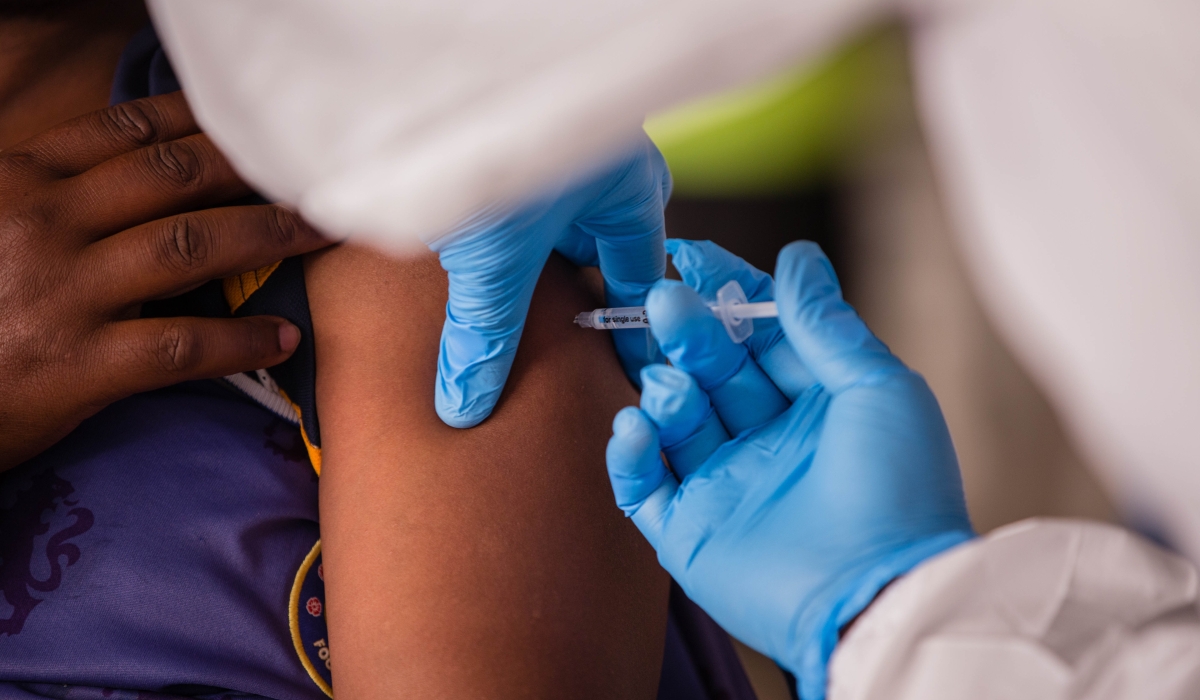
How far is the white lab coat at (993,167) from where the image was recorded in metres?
0.38

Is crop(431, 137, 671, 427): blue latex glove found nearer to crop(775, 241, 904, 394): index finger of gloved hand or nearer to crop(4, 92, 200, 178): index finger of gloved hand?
crop(775, 241, 904, 394): index finger of gloved hand

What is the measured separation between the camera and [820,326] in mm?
682

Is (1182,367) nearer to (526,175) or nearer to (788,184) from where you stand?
(526,175)

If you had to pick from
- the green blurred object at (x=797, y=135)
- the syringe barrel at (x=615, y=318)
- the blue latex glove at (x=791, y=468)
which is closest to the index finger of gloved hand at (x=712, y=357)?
the blue latex glove at (x=791, y=468)

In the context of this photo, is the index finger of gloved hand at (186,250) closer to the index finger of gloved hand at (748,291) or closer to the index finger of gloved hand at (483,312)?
the index finger of gloved hand at (483,312)

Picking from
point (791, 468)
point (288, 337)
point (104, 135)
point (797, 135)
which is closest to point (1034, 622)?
point (791, 468)

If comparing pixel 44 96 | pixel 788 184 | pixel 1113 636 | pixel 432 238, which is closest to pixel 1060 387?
pixel 1113 636

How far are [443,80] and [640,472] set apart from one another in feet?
1.33

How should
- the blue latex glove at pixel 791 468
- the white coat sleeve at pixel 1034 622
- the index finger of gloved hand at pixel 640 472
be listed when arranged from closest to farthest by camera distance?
the white coat sleeve at pixel 1034 622 < the blue latex glove at pixel 791 468 < the index finger of gloved hand at pixel 640 472

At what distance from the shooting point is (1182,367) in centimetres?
39

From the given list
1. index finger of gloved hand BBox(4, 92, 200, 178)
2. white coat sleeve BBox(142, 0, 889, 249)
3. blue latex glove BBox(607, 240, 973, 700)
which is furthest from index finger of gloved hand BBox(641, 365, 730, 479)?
index finger of gloved hand BBox(4, 92, 200, 178)

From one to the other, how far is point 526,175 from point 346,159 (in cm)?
18

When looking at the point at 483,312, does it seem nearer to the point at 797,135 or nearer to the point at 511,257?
the point at 511,257

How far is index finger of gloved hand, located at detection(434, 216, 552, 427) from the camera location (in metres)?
0.77
